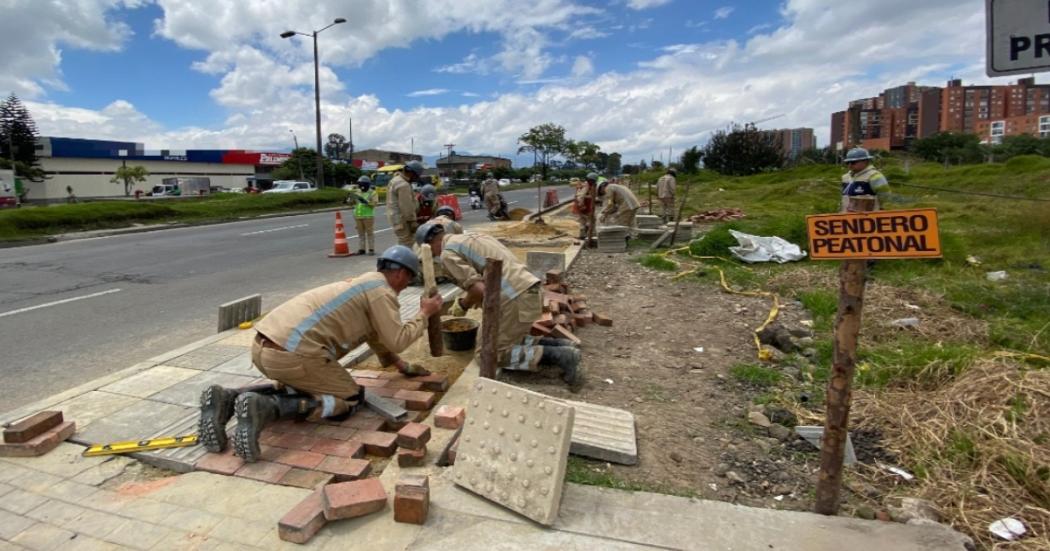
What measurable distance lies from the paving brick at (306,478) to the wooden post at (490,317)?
115 centimetres

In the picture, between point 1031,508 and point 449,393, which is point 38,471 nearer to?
point 449,393

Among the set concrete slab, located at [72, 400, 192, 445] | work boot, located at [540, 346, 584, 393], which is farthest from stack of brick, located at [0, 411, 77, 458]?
work boot, located at [540, 346, 584, 393]

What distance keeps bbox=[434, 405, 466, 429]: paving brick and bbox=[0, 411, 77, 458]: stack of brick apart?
2.14 metres

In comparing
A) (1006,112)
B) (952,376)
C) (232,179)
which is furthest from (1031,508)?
(232,179)

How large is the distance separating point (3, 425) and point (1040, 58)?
563cm

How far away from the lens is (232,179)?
66625 mm

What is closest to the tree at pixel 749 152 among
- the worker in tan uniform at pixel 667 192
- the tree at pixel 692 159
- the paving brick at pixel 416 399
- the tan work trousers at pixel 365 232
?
the tree at pixel 692 159

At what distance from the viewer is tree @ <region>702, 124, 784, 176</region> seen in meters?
43.9

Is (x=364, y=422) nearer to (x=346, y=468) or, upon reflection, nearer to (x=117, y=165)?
(x=346, y=468)

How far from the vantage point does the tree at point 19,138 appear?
45.7m

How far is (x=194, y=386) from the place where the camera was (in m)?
4.35

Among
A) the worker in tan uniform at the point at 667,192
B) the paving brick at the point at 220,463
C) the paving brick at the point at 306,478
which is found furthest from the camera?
the worker in tan uniform at the point at 667,192

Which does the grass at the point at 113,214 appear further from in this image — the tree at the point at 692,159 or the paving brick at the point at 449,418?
the tree at the point at 692,159

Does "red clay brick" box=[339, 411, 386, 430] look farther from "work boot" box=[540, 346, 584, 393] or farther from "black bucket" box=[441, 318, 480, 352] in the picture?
"black bucket" box=[441, 318, 480, 352]
